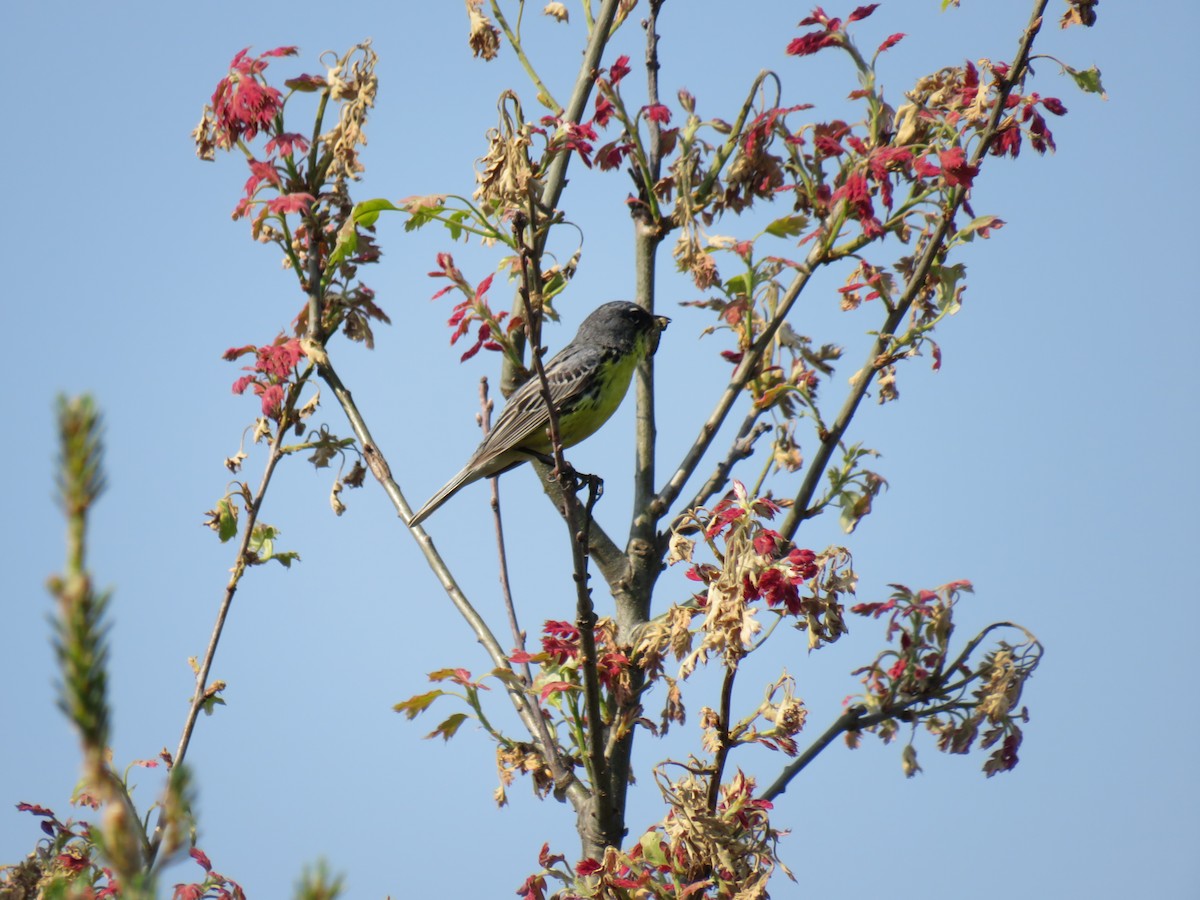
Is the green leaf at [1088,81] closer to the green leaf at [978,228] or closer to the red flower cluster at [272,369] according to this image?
the green leaf at [978,228]

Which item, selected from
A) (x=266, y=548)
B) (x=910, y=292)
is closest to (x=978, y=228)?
(x=910, y=292)

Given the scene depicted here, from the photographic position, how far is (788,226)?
17.1 feet

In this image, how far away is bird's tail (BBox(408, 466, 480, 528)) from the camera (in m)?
7.32

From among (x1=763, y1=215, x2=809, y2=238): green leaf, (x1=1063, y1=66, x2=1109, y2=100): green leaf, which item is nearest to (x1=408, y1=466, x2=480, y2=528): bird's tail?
(x1=763, y1=215, x2=809, y2=238): green leaf

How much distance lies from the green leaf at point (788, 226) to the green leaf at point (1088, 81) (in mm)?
→ 1172

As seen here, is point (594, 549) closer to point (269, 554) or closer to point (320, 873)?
point (269, 554)

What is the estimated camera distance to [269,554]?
5.09 metres

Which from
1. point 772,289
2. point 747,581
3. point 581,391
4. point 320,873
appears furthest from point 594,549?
point 320,873

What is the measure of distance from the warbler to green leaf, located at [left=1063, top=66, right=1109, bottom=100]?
2843mm

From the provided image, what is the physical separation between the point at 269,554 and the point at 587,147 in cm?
216

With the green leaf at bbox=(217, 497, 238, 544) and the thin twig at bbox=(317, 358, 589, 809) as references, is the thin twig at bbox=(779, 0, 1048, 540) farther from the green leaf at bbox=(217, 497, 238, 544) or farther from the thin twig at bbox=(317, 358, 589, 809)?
the green leaf at bbox=(217, 497, 238, 544)

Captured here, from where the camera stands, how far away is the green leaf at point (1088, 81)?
186 inches

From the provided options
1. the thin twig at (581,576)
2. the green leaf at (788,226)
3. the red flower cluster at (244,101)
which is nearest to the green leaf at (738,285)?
the green leaf at (788,226)

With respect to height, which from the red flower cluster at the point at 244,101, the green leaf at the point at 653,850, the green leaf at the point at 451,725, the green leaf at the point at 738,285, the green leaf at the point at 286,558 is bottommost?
the green leaf at the point at 653,850
